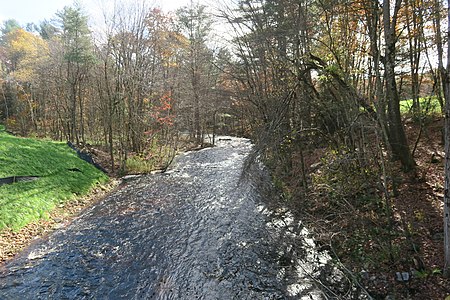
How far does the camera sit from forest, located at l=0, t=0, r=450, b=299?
195 inches

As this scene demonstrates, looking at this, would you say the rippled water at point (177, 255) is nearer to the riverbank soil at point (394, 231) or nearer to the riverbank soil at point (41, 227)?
the riverbank soil at point (41, 227)

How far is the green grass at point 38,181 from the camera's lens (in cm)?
746

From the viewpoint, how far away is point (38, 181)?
9.24 m

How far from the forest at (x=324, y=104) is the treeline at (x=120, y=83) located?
13 cm

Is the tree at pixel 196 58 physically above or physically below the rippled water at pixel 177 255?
above

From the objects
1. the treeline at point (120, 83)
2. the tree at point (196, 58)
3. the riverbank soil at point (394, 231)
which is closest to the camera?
the riverbank soil at point (394, 231)

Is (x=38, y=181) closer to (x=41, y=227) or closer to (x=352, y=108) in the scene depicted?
(x=41, y=227)

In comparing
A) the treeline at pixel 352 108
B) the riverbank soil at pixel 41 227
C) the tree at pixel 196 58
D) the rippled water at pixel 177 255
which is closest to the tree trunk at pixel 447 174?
the treeline at pixel 352 108

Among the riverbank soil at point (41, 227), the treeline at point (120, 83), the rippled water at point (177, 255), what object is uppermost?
the treeline at point (120, 83)

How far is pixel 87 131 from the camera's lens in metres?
24.2

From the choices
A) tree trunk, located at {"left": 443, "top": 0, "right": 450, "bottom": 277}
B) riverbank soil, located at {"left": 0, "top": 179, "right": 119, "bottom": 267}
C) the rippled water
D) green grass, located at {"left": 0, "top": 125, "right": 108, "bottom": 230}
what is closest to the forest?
tree trunk, located at {"left": 443, "top": 0, "right": 450, "bottom": 277}

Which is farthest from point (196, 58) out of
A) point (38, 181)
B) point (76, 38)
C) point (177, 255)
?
point (177, 255)

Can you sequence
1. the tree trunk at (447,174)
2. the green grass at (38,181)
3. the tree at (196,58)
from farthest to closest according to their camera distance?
1. the tree at (196,58)
2. the green grass at (38,181)
3. the tree trunk at (447,174)

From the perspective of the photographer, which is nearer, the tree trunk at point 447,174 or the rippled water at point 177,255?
the tree trunk at point 447,174
